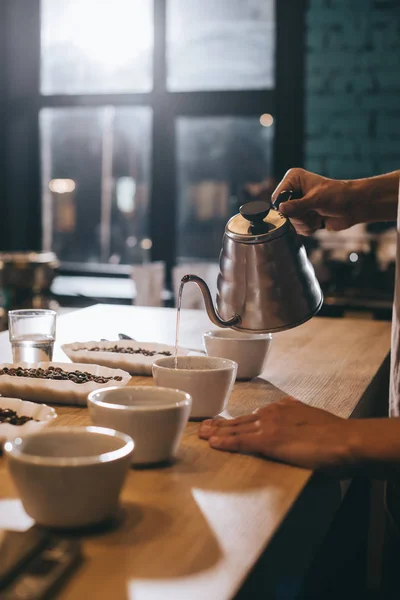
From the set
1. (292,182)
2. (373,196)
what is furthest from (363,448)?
(373,196)

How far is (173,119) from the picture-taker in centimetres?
516

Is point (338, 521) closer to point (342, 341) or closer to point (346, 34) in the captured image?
point (342, 341)

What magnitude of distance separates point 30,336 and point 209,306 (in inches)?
17.5

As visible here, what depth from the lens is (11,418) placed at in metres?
1.10

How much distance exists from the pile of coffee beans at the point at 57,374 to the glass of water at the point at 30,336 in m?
0.20

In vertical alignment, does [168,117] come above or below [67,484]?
above

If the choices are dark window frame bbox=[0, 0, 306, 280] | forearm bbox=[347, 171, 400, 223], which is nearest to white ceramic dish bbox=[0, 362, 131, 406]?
forearm bbox=[347, 171, 400, 223]

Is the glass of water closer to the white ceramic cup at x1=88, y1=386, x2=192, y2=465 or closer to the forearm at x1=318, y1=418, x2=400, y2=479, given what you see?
the white ceramic cup at x1=88, y1=386, x2=192, y2=465

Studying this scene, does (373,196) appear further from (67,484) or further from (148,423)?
(67,484)

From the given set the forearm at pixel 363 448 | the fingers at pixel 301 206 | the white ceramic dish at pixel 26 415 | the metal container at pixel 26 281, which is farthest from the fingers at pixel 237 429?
the metal container at pixel 26 281

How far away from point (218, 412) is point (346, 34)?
380 centimetres

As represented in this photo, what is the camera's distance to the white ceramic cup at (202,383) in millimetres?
1220

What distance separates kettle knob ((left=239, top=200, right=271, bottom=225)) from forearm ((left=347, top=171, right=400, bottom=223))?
0.43 m

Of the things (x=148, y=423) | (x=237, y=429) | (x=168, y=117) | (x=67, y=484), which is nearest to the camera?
(x=67, y=484)
